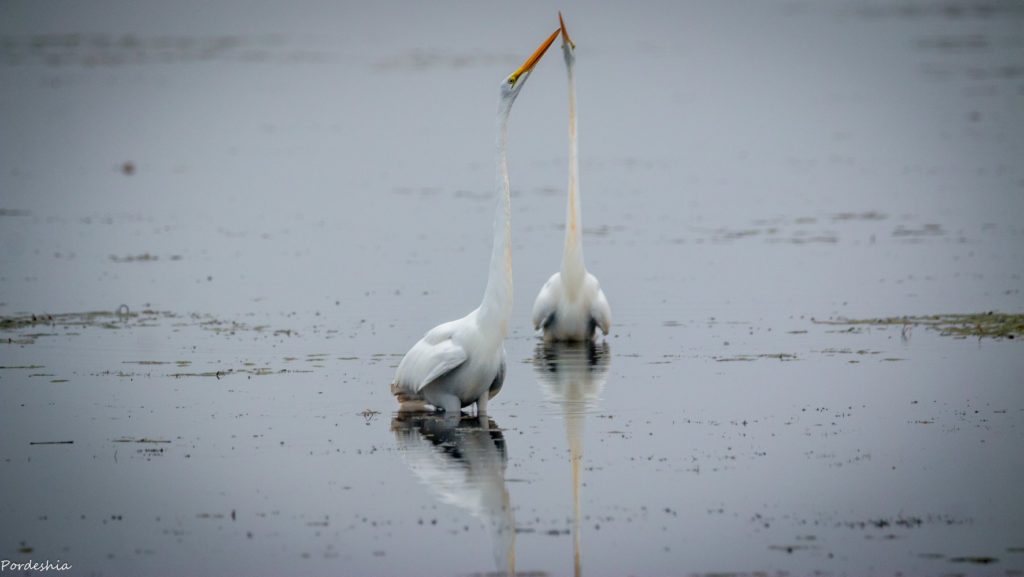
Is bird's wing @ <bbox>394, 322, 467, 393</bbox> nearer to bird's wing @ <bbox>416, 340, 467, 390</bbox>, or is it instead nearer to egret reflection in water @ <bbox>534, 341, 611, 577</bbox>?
bird's wing @ <bbox>416, 340, 467, 390</bbox>

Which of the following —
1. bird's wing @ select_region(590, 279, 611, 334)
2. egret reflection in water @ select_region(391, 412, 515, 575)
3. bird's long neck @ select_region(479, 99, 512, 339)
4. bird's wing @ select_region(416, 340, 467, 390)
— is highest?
bird's wing @ select_region(590, 279, 611, 334)

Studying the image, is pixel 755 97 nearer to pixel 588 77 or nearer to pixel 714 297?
pixel 588 77

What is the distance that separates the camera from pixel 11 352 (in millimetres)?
14672

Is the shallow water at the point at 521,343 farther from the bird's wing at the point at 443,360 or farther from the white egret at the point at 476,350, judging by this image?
the bird's wing at the point at 443,360

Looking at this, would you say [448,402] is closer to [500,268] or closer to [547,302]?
[500,268]

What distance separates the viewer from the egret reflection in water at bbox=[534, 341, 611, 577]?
36.6 feet

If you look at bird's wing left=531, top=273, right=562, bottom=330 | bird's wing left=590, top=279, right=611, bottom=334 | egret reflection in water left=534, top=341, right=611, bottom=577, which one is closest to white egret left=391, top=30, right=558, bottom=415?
egret reflection in water left=534, top=341, right=611, bottom=577

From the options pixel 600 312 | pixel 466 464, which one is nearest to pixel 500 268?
pixel 466 464

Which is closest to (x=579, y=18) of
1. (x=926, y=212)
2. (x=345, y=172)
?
(x=345, y=172)

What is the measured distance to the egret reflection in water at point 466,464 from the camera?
923 cm

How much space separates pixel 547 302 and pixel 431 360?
4.03 metres

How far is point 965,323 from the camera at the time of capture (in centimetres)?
1564

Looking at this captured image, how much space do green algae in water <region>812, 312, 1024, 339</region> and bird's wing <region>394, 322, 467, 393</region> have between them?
549 cm

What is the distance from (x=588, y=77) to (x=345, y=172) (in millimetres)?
22149
